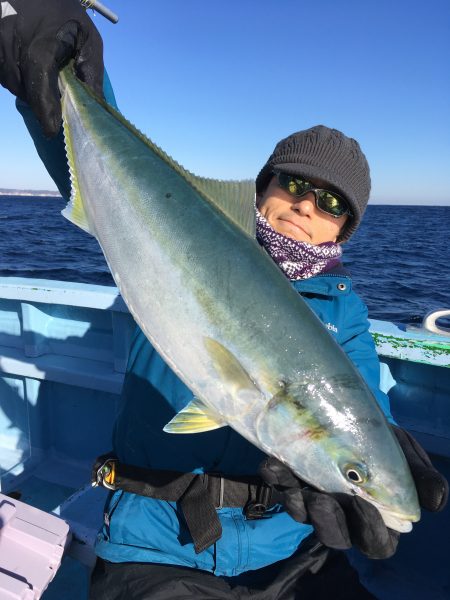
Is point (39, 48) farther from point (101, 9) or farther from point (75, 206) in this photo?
point (101, 9)

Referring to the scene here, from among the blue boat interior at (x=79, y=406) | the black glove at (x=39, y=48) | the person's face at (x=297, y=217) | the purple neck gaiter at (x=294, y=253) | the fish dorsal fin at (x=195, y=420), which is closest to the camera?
the fish dorsal fin at (x=195, y=420)

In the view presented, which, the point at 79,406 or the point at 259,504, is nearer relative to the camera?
the point at 259,504

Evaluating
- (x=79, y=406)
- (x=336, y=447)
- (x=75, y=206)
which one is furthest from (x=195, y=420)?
(x=79, y=406)

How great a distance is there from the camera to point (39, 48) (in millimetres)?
2404

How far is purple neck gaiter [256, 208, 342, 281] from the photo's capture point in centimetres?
276

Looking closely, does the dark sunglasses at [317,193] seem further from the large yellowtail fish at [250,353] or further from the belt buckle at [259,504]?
the belt buckle at [259,504]

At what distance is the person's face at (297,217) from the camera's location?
2.86 m

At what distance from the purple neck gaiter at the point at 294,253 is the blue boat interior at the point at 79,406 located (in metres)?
1.46

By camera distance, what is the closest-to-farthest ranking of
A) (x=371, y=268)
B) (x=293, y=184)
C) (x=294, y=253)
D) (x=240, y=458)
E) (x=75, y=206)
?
1. (x=75, y=206)
2. (x=240, y=458)
3. (x=294, y=253)
4. (x=293, y=184)
5. (x=371, y=268)

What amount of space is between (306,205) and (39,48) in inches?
→ 63.0

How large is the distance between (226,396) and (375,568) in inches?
114

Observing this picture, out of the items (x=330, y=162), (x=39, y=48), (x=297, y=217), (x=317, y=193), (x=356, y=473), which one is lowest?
(x=356, y=473)

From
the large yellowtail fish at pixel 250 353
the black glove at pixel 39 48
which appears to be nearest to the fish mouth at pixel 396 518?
the large yellowtail fish at pixel 250 353

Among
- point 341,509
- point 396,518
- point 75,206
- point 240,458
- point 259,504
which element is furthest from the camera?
point 240,458
